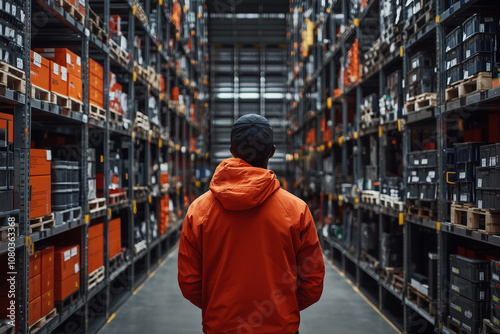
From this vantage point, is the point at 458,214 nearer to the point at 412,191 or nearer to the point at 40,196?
the point at 412,191

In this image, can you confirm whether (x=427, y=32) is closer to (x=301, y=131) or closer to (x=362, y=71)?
(x=362, y=71)

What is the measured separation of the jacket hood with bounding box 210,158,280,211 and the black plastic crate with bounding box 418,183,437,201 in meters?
2.66

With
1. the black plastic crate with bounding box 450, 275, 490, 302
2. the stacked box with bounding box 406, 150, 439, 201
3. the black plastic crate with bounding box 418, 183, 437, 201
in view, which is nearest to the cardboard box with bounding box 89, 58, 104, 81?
the stacked box with bounding box 406, 150, 439, 201

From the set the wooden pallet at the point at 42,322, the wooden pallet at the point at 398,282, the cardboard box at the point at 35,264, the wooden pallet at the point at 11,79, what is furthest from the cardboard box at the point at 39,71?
the wooden pallet at the point at 398,282

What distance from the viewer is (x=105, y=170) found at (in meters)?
5.60

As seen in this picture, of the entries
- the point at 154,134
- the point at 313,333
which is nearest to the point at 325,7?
the point at 154,134

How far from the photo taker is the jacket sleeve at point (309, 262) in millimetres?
2324

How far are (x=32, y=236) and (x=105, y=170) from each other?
2.14 m

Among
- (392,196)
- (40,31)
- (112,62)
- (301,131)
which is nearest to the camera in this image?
(40,31)

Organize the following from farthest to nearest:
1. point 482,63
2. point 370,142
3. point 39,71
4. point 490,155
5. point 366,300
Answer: point 370,142
point 366,300
point 39,71
point 482,63
point 490,155

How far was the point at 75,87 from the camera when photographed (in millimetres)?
4590

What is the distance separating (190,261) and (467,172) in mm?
2591

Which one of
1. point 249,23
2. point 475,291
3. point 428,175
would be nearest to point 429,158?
point 428,175

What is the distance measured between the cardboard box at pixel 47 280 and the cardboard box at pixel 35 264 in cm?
9
